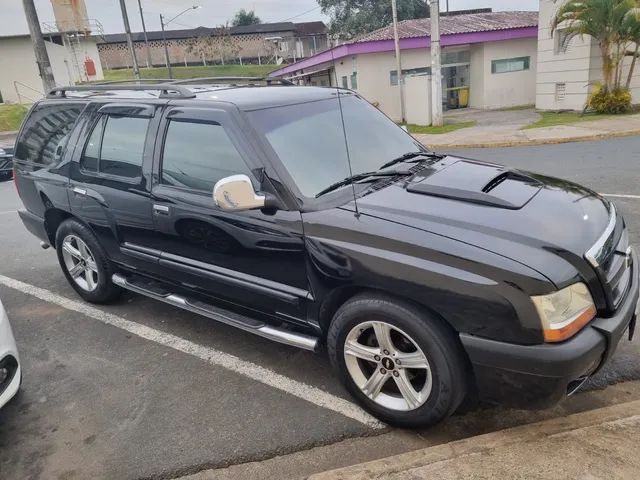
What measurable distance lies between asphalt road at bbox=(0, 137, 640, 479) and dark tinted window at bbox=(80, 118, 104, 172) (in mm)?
1296

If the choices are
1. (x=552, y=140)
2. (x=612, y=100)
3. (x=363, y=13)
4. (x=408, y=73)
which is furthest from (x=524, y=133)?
(x=363, y=13)

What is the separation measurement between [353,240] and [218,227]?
3.32 ft

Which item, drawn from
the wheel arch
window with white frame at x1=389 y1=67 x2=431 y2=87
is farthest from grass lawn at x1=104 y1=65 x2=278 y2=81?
the wheel arch

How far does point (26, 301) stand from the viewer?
4.86m

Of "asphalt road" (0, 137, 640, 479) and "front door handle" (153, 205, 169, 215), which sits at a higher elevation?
"front door handle" (153, 205, 169, 215)

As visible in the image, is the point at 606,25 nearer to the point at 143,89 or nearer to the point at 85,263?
the point at 143,89

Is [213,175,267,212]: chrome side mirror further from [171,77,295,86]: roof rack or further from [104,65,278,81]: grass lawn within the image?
[104,65,278,81]: grass lawn

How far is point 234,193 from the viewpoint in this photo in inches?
107

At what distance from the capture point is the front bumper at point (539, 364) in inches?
87.8

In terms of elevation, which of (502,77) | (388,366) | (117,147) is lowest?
(388,366)

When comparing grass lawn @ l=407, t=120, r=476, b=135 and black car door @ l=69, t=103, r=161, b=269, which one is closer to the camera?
black car door @ l=69, t=103, r=161, b=269

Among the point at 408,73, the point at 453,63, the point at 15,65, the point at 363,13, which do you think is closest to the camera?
the point at 408,73

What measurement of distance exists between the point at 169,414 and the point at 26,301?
269cm

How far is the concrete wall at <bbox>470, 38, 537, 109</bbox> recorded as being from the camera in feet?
73.2
